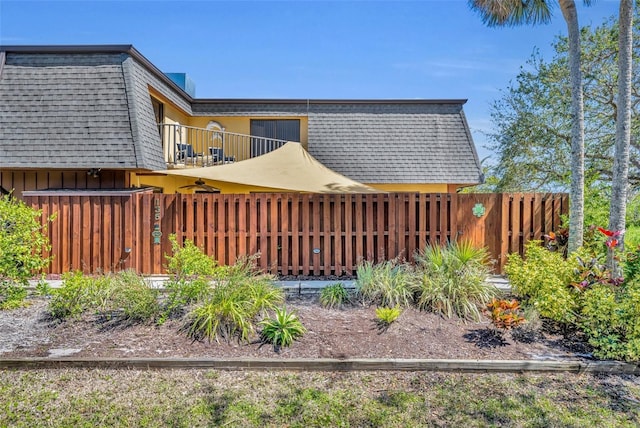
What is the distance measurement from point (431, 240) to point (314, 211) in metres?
2.77

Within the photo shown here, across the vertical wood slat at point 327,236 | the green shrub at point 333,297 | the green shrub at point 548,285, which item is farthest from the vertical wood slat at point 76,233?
the green shrub at point 548,285

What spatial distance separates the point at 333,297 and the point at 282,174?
4.04m

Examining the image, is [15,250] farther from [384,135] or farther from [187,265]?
[384,135]

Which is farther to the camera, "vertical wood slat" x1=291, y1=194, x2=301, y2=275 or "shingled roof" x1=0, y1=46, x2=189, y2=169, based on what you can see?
"shingled roof" x1=0, y1=46, x2=189, y2=169

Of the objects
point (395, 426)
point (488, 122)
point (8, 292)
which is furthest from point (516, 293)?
point (488, 122)

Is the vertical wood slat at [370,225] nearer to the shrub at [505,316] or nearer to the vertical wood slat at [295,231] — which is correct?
the vertical wood slat at [295,231]

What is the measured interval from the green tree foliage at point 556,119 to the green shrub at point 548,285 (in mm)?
9559

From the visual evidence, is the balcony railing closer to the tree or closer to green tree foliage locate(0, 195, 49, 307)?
green tree foliage locate(0, 195, 49, 307)

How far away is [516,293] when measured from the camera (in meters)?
6.72

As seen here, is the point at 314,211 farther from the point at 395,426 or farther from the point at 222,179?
the point at 395,426

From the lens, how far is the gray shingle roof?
556 inches

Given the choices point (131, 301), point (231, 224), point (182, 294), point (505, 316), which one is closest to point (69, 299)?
point (131, 301)

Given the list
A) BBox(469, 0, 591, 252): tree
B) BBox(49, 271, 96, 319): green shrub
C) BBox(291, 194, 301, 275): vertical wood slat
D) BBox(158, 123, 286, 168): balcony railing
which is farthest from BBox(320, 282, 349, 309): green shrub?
BBox(158, 123, 286, 168): balcony railing

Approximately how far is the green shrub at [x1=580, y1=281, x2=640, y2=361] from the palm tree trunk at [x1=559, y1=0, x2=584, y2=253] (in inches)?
94.9
